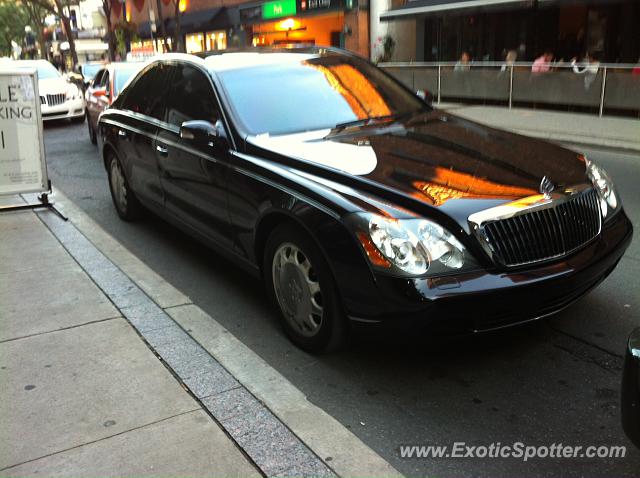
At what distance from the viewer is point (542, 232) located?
3355mm

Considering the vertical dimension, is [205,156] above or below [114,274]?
above

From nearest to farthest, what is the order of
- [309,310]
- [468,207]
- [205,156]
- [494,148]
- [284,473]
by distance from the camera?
1. [284,473]
2. [468,207]
3. [309,310]
4. [494,148]
5. [205,156]

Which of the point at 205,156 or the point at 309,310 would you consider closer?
the point at 309,310

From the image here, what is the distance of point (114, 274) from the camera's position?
5121mm

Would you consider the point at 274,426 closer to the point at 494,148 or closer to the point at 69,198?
the point at 494,148

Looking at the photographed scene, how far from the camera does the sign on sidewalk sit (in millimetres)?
7012

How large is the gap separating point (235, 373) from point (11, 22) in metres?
78.8

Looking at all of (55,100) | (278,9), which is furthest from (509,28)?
(55,100)

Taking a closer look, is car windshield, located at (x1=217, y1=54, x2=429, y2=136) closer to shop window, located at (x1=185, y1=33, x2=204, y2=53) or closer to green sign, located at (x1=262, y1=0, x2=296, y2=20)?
green sign, located at (x1=262, y1=0, x2=296, y2=20)

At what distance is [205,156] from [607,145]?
882 centimetres

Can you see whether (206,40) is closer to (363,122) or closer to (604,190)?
(363,122)

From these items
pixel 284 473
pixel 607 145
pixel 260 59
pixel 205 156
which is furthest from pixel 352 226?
pixel 607 145

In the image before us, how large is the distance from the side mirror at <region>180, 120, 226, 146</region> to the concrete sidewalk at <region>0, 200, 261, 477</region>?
4.31ft

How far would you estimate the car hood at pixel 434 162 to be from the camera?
337cm
